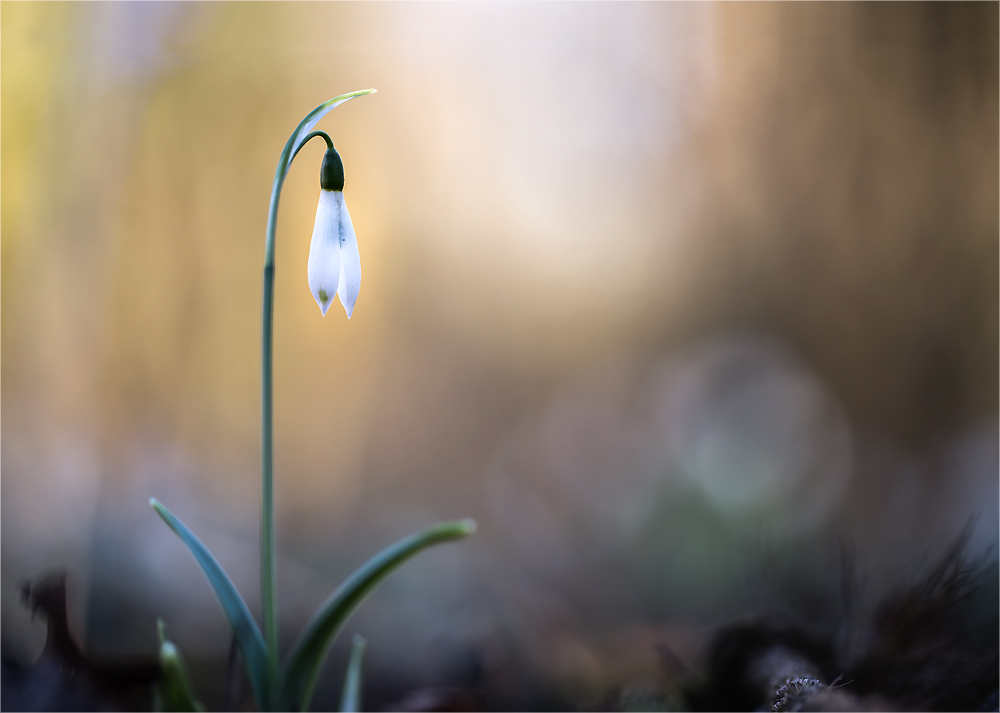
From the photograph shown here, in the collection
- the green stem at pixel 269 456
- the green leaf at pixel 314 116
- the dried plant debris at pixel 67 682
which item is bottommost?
the dried plant debris at pixel 67 682

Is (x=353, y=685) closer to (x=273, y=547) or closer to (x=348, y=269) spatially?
(x=273, y=547)

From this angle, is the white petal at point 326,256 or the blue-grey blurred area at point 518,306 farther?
the blue-grey blurred area at point 518,306

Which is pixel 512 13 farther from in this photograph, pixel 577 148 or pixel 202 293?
pixel 202 293

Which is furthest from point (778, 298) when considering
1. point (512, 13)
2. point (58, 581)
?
point (58, 581)

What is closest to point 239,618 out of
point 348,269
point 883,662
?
point 348,269

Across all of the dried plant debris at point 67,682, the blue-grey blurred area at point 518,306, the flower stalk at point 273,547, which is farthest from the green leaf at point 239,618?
the blue-grey blurred area at point 518,306

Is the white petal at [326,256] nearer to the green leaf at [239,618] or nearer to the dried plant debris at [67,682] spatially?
the green leaf at [239,618]

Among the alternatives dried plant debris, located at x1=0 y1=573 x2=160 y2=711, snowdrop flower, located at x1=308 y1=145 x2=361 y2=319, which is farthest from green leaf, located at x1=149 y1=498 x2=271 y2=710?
dried plant debris, located at x1=0 y1=573 x2=160 y2=711
